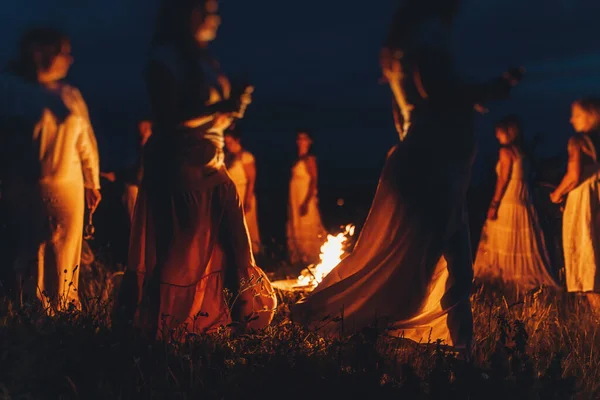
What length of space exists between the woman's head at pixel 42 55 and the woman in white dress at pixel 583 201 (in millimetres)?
4660

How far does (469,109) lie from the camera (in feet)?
16.9

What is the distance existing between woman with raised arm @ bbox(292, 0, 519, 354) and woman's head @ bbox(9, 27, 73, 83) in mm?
2448

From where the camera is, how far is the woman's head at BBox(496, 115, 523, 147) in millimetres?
8742

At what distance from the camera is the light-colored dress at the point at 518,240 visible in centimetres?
897

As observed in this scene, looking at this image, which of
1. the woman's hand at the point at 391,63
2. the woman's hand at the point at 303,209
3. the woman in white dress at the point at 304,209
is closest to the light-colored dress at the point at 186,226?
the woman's hand at the point at 391,63

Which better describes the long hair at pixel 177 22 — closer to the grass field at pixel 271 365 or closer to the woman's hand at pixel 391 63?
the woman's hand at pixel 391 63

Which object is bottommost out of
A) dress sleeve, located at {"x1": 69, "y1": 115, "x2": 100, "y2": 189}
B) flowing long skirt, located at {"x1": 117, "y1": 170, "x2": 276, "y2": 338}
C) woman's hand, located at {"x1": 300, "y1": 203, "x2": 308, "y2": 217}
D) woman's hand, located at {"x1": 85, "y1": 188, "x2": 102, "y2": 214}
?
flowing long skirt, located at {"x1": 117, "y1": 170, "x2": 276, "y2": 338}

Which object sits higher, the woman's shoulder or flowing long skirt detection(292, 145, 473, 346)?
the woman's shoulder

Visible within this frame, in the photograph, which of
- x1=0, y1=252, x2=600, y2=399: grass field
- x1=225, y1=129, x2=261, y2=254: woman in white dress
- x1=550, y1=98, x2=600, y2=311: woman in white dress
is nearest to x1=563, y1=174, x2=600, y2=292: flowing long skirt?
x1=550, y1=98, x2=600, y2=311: woman in white dress

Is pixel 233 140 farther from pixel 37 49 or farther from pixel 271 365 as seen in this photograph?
pixel 271 365

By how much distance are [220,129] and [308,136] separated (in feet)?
19.6

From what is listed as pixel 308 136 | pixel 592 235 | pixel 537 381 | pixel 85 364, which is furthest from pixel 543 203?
pixel 85 364

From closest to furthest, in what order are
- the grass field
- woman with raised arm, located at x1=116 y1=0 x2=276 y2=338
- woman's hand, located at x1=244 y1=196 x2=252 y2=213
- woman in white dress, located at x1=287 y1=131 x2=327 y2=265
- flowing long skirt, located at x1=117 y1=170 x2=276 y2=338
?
the grass field
woman with raised arm, located at x1=116 y1=0 x2=276 y2=338
flowing long skirt, located at x1=117 y1=170 x2=276 y2=338
woman's hand, located at x1=244 y1=196 x2=252 y2=213
woman in white dress, located at x1=287 y1=131 x2=327 y2=265

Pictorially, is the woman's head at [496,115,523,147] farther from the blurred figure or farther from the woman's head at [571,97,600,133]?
the blurred figure
